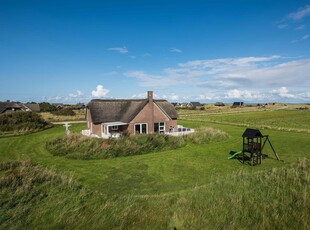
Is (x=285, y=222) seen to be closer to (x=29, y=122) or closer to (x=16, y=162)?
(x=16, y=162)

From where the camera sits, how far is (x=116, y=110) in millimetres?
30547

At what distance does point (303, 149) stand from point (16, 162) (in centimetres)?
2592

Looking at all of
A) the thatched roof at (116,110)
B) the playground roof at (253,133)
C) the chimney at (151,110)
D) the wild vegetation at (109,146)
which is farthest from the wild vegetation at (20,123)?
the playground roof at (253,133)

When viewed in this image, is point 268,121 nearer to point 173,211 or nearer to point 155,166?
point 155,166

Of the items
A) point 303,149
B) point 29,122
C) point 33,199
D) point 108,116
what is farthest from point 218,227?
point 29,122

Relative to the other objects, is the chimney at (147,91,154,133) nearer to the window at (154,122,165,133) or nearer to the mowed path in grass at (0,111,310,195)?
the window at (154,122,165,133)

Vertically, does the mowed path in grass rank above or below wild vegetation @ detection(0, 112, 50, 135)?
below

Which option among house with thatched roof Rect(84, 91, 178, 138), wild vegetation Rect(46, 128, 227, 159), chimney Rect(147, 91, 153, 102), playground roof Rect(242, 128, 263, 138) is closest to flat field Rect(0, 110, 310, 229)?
wild vegetation Rect(46, 128, 227, 159)

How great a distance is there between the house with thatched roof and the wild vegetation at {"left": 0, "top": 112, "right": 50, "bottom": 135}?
12.1 meters

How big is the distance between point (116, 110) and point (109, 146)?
38.5ft

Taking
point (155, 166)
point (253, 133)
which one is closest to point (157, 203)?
point (155, 166)

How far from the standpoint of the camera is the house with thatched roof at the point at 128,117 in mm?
27828

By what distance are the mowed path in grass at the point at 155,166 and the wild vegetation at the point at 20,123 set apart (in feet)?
35.6

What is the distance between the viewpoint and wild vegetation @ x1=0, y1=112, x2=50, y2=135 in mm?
32353
